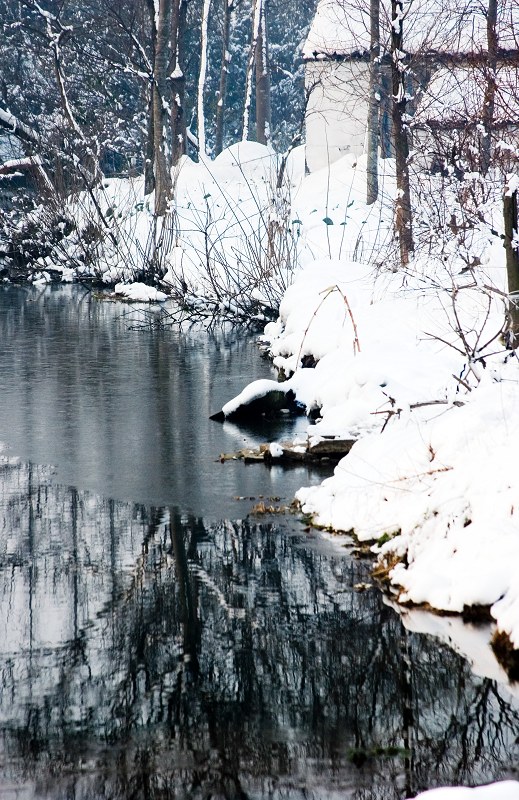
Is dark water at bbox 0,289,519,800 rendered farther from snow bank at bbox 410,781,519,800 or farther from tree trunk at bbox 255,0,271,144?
tree trunk at bbox 255,0,271,144

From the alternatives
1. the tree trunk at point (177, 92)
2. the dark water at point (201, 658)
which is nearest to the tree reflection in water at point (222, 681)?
the dark water at point (201, 658)

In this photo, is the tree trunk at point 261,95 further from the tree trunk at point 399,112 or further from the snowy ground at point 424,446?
the snowy ground at point 424,446

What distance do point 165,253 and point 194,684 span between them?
805 inches

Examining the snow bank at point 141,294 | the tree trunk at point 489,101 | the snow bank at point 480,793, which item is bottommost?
the snow bank at point 480,793

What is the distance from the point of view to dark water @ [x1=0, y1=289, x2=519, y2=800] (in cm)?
519

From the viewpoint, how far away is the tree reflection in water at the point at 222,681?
5.16 meters

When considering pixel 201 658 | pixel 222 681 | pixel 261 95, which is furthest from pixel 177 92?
pixel 222 681

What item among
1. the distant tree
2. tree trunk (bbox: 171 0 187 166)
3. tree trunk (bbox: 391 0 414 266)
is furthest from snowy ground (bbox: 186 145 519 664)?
the distant tree

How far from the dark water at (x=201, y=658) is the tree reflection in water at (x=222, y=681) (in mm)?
13

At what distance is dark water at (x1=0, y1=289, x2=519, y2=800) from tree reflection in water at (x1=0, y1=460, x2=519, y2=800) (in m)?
0.01

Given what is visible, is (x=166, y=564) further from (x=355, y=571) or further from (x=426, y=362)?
(x=426, y=362)

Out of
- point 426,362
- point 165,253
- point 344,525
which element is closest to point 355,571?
point 344,525

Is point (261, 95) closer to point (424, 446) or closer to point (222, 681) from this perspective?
point (424, 446)

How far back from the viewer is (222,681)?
6047 mm
